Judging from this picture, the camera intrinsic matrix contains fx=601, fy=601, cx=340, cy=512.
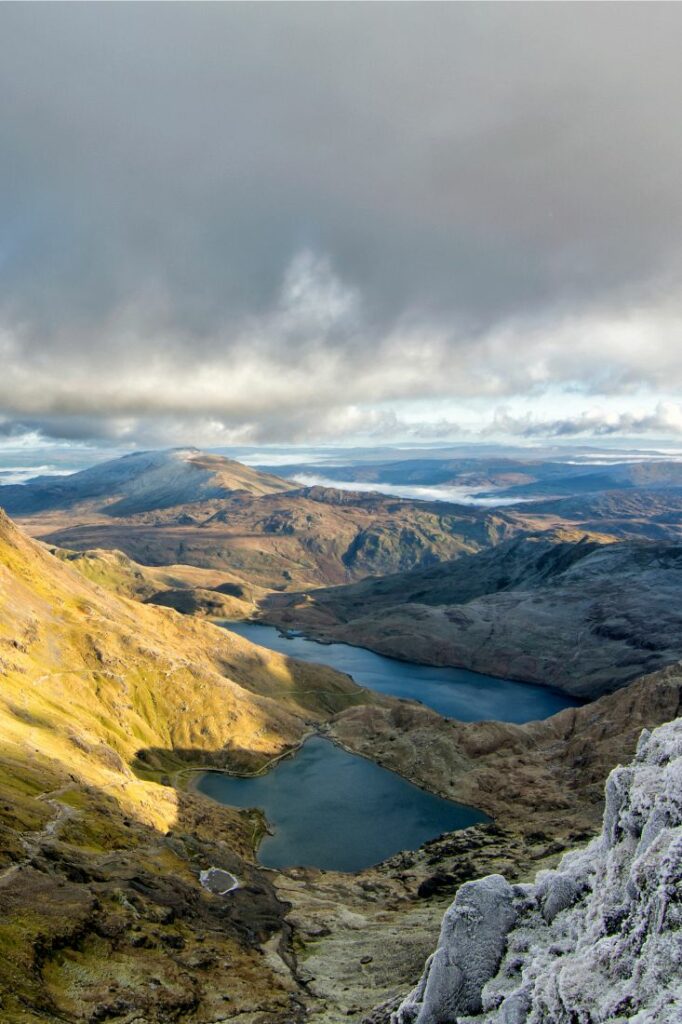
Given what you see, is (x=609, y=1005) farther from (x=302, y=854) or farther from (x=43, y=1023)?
(x=302, y=854)

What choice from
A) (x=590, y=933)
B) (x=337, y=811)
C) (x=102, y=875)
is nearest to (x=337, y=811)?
(x=337, y=811)

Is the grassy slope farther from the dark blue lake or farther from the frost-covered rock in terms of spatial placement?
the frost-covered rock

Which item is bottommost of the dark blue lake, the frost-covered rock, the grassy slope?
the dark blue lake

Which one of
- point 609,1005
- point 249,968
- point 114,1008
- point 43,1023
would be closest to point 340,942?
point 249,968

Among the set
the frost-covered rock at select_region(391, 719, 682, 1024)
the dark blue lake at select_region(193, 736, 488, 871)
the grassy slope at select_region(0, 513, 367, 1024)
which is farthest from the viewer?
the dark blue lake at select_region(193, 736, 488, 871)

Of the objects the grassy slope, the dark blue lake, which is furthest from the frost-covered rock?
the dark blue lake

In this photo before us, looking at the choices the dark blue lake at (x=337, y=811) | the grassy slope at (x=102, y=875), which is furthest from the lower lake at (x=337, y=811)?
the grassy slope at (x=102, y=875)

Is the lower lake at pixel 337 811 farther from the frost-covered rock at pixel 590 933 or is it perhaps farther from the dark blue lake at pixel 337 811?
the frost-covered rock at pixel 590 933
